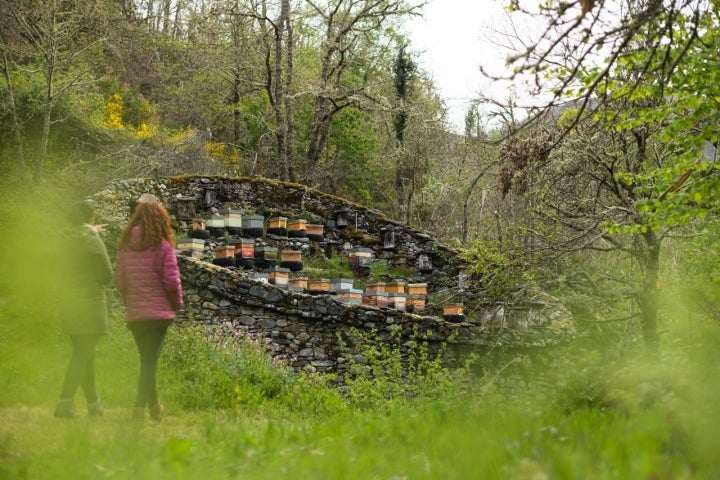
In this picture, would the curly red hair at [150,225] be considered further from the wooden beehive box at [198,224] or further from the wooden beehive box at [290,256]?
the wooden beehive box at [198,224]

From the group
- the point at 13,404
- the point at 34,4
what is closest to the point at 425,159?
the point at 34,4

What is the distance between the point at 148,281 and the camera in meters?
7.30

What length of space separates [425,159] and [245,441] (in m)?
30.1

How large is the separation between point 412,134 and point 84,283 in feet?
90.8

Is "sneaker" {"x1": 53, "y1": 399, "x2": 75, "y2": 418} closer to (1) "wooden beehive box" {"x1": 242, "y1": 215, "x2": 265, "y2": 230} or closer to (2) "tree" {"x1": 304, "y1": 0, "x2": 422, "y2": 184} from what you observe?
(1) "wooden beehive box" {"x1": 242, "y1": 215, "x2": 265, "y2": 230}

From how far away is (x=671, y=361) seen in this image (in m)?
5.89

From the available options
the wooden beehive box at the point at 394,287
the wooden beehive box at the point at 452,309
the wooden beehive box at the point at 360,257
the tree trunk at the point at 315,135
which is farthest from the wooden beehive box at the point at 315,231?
the tree trunk at the point at 315,135

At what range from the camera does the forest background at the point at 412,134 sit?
8.59m

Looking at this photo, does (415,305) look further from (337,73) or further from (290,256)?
(337,73)

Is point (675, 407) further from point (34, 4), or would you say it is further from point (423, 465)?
point (34, 4)

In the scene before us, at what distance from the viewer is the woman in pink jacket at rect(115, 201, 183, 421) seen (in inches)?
285

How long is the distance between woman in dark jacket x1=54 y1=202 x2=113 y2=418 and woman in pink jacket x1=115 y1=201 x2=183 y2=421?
350mm

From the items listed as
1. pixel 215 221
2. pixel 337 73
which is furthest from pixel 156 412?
pixel 337 73

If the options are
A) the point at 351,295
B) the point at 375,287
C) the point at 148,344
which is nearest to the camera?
the point at 148,344
